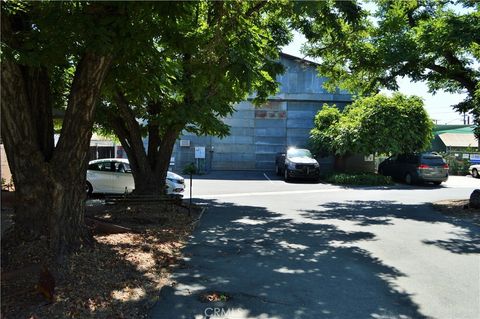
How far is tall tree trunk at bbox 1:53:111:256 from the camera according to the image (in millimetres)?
6719

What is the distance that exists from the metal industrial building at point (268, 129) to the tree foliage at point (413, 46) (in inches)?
586

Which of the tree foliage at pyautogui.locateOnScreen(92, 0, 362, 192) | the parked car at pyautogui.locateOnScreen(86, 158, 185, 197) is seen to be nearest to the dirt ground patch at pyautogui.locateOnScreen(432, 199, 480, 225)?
the tree foliage at pyautogui.locateOnScreen(92, 0, 362, 192)

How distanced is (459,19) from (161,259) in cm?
1006

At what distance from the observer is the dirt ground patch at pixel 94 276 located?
5.05 meters

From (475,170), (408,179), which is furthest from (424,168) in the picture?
(475,170)

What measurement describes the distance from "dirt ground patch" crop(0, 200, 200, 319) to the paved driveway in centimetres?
32

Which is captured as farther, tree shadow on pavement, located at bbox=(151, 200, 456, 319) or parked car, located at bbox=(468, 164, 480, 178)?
parked car, located at bbox=(468, 164, 480, 178)

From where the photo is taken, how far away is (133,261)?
280 inches

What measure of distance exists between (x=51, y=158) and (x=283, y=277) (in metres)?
3.73

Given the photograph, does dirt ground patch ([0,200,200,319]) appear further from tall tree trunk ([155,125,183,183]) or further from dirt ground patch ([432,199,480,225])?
dirt ground patch ([432,199,480,225])

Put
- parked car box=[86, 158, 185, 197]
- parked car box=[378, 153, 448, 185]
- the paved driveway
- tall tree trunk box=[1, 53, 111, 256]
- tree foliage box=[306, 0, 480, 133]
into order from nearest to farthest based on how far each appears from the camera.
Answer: the paved driveway → tall tree trunk box=[1, 53, 111, 256] → tree foliage box=[306, 0, 480, 133] → parked car box=[86, 158, 185, 197] → parked car box=[378, 153, 448, 185]

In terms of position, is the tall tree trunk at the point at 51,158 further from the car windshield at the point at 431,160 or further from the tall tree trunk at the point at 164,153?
the car windshield at the point at 431,160

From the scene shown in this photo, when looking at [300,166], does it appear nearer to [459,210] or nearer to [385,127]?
[385,127]

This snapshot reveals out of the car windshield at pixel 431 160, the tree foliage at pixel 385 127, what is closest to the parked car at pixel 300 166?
the tree foliage at pixel 385 127
